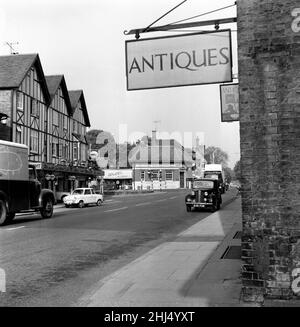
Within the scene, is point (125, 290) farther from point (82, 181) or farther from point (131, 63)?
point (82, 181)

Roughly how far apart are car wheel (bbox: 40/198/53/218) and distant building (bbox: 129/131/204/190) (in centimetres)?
6618

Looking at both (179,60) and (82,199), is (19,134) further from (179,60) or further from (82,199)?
(179,60)

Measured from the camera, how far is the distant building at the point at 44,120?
33.3 meters

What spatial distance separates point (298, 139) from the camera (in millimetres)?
5359

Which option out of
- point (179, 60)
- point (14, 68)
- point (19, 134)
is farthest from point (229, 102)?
point (14, 68)

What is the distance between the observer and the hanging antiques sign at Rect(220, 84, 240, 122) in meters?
13.3

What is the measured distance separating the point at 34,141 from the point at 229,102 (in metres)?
25.6

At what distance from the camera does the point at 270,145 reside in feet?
18.0

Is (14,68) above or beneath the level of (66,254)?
above

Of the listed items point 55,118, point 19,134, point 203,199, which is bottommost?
point 203,199

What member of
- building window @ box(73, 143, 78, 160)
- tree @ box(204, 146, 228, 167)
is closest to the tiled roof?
building window @ box(73, 143, 78, 160)

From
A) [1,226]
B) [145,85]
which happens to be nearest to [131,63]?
[145,85]

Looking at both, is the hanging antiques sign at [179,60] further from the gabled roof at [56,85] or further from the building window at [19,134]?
the gabled roof at [56,85]

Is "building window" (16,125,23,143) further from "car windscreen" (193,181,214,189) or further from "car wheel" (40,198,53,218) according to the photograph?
"car windscreen" (193,181,214,189)
